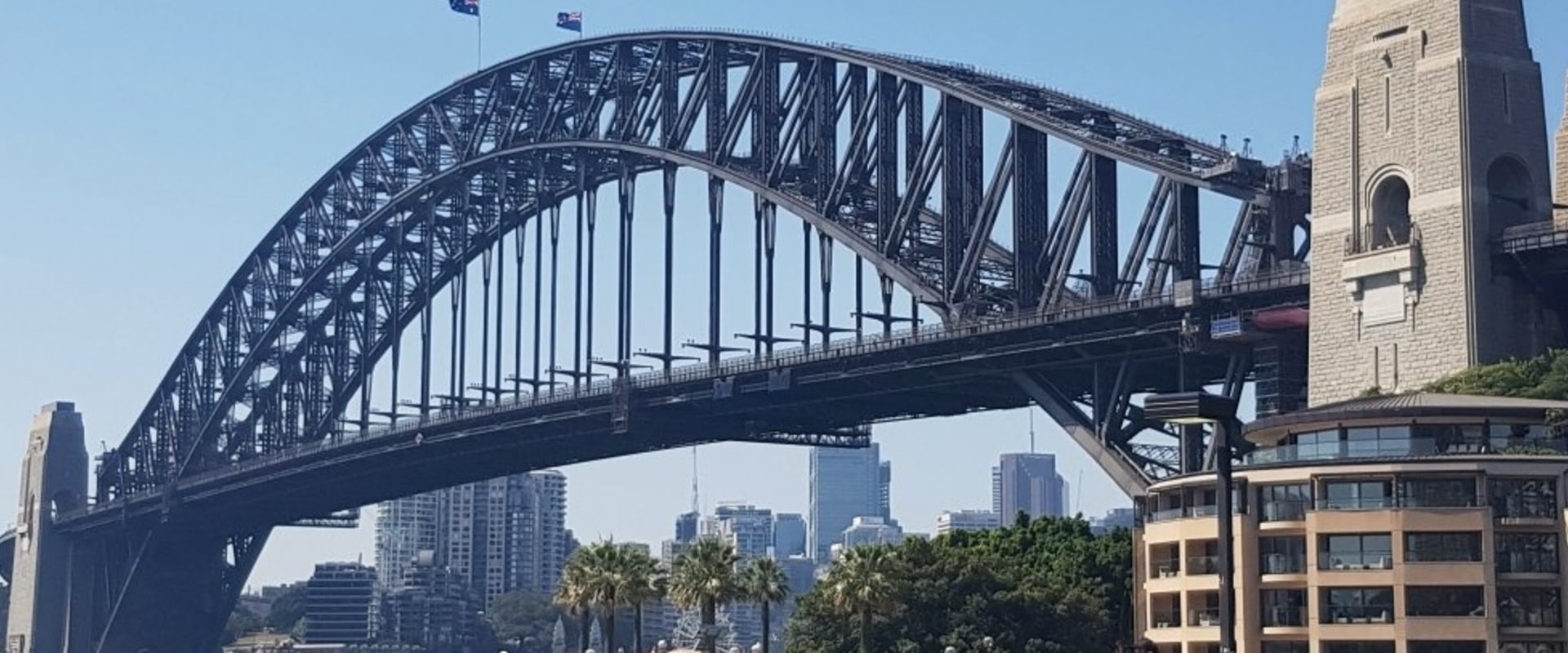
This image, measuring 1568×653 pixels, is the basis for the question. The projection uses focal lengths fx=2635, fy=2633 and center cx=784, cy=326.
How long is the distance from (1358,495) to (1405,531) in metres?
1.99

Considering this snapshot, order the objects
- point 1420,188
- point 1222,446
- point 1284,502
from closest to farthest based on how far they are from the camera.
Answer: point 1222,446 → point 1284,502 → point 1420,188

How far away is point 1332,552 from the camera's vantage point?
8156 cm

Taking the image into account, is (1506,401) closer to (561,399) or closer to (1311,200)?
(1311,200)

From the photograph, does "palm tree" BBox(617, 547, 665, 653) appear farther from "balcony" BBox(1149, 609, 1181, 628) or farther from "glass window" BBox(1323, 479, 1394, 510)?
"glass window" BBox(1323, 479, 1394, 510)

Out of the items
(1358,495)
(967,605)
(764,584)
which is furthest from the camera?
(967,605)

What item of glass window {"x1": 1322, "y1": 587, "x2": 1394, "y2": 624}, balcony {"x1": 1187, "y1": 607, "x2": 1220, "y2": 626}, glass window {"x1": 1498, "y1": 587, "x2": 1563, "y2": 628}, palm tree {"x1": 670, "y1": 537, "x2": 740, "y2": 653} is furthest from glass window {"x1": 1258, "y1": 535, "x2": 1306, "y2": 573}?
palm tree {"x1": 670, "y1": 537, "x2": 740, "y2": 653}

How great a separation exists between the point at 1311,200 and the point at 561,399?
66.5 m

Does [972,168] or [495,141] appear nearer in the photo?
[972,168]

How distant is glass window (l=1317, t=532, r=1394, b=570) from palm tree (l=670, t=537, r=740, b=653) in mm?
30982

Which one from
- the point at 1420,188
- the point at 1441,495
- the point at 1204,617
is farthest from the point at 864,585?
the point at 1441,495

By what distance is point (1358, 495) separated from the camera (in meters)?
81.2

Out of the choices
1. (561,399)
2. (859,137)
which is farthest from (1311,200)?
(561,399)

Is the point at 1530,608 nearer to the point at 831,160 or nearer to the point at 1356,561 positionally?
the point at 1356,561

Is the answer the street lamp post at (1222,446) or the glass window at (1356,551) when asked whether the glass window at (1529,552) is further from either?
the street lamp post at (1222,446)
